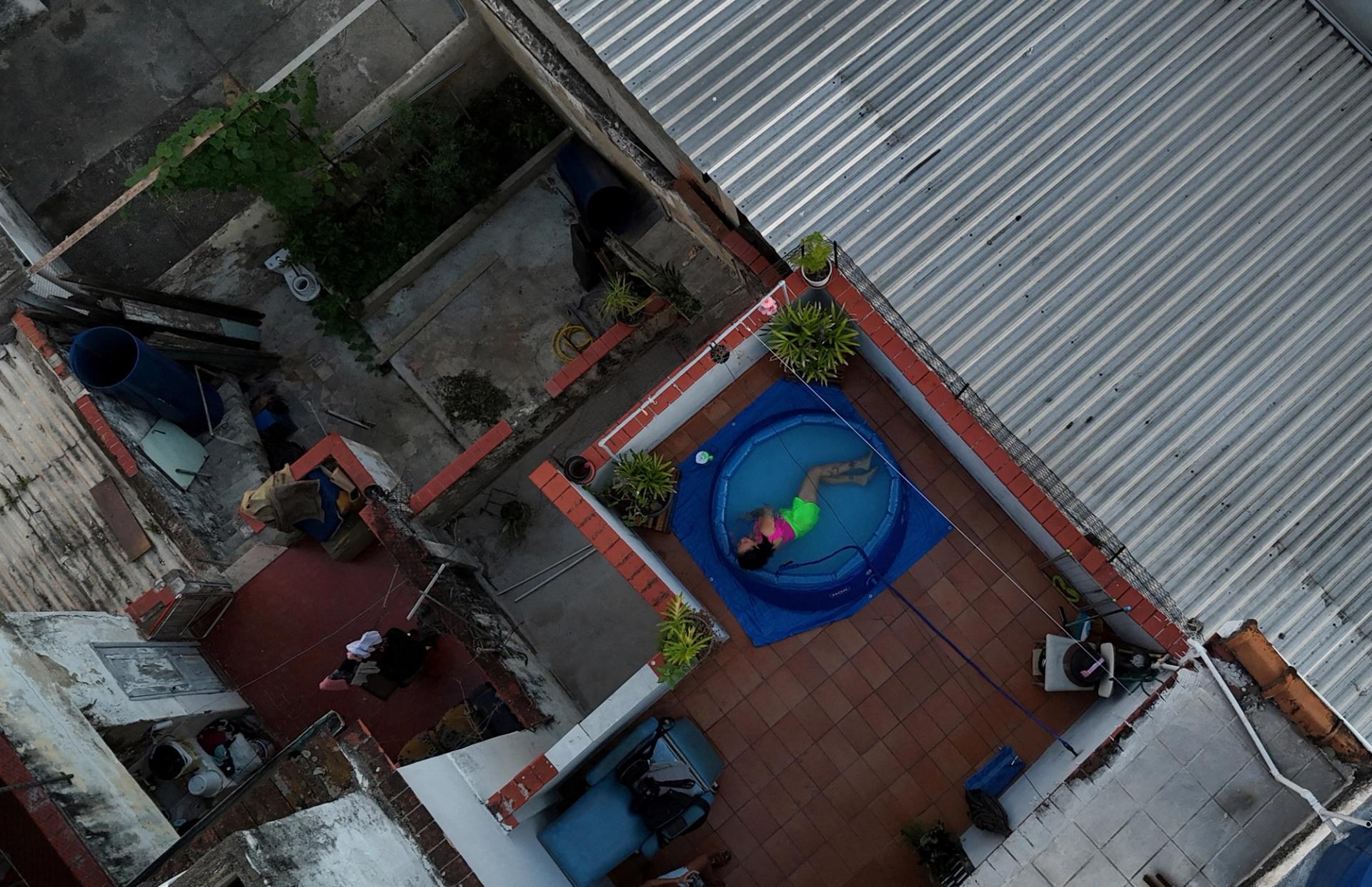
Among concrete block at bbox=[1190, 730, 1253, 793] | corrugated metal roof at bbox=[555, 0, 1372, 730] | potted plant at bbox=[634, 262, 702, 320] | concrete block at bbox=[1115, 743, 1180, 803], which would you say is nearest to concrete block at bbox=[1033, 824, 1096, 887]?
concrete block at bbox=[1115, 743, 1180, 803]

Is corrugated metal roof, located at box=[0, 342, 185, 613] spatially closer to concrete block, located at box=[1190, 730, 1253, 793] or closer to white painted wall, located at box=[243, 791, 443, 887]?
white painted wall, located at box=[243, 791, 443, 887]

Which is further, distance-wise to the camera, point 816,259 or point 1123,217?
point 1123,217

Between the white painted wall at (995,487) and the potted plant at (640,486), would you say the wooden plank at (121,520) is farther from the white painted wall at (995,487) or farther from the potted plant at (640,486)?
the white painted wall at (995,487)

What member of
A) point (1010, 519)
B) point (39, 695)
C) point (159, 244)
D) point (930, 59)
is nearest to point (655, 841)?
point (1010, 519)

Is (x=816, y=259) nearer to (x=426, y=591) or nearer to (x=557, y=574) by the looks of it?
(x=426, y=591)

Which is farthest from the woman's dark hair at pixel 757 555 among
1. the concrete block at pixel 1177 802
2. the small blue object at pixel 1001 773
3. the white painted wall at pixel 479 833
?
the concrete block at pixel 1177 802

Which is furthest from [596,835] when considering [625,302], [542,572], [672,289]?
[625,302]
